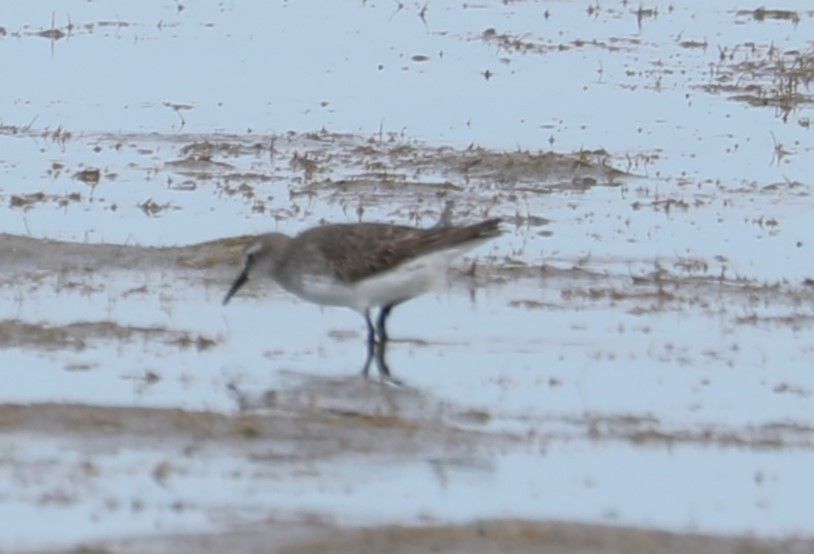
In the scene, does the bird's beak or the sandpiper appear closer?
the sandpiper

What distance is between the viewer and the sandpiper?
483 inches

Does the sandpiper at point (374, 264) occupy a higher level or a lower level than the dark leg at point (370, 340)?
higher

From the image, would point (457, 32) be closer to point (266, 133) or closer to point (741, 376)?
point (266, 133)

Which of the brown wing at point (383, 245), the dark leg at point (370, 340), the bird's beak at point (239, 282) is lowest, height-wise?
the dark leg at point (370, 340)

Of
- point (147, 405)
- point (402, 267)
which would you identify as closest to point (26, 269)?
point (402, 267)

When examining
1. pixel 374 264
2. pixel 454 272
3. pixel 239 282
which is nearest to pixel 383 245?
pixel 374 264

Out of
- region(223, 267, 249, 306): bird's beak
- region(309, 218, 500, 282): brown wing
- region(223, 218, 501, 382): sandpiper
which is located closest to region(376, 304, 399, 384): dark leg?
region(223, 218, 501, 382): sandpiper

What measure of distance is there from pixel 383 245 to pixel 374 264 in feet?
0.49

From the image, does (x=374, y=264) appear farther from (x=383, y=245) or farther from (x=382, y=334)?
(x=382, y=334)

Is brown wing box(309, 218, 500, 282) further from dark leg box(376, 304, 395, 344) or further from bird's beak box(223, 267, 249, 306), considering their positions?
bird's beak box(223, 267, 249, 306)

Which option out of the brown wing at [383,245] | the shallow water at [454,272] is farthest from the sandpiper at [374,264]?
the shallow water at [454,272]

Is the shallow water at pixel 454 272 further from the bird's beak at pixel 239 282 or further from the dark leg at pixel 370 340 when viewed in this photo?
the bird's beak at pixel 239 282

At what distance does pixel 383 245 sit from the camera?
12.4m

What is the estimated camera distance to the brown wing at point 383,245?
40.2 ft
